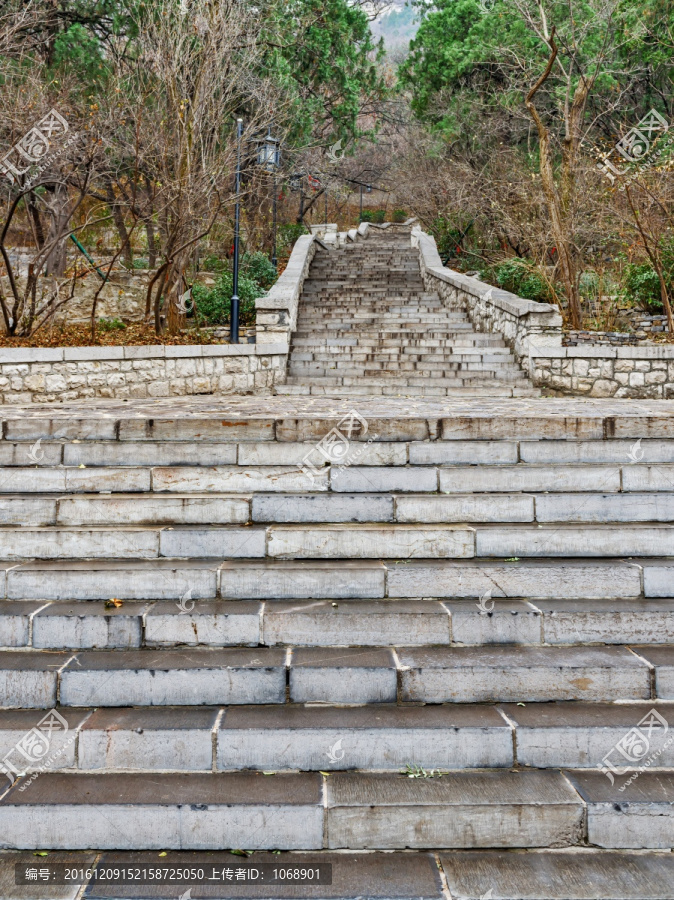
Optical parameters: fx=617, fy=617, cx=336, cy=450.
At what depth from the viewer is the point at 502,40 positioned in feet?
56.5

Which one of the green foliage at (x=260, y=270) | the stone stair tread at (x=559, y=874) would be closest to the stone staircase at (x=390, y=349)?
the green foliage at (x=260, y=270)

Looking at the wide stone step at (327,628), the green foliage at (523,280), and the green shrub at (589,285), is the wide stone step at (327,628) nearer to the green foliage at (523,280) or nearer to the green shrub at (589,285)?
the green foliage at (523,280)

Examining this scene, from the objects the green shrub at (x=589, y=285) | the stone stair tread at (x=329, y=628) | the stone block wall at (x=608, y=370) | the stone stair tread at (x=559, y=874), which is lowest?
the stone stair tread at (x=559, y=874)

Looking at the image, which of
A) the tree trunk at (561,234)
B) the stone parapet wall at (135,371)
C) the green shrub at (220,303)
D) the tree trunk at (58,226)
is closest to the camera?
Result: the stone parapet wall at (135,371)

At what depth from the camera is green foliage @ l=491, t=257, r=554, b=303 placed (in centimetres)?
1298

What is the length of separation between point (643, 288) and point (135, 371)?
8981 mm

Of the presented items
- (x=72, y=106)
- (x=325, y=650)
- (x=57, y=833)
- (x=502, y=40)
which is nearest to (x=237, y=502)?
(x=325, y=650)

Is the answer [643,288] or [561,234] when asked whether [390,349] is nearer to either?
[561,234]

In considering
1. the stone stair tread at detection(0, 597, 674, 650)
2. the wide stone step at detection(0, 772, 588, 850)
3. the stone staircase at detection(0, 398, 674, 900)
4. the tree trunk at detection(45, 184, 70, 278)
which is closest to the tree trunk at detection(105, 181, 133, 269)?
the tree trunk at detection(45, 184, 70, 278)

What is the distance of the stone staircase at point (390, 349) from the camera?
367 inches

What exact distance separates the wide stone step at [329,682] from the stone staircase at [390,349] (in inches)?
232

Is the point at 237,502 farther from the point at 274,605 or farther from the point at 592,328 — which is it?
the point at 592,328

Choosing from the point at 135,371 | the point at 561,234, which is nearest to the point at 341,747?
the point at 135,371

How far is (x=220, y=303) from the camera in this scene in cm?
1170
